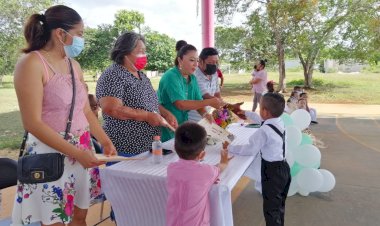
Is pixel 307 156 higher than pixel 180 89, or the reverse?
pixel 180 89

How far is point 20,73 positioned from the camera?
140cm

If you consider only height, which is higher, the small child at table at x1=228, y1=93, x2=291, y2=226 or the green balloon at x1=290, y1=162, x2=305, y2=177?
the small child at table at x1=228, y1=93, x2=291, y2=226

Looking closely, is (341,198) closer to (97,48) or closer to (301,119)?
(301,119)

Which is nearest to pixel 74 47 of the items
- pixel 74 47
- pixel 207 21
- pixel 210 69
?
pixel 74 47

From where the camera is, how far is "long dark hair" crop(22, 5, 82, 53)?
58.8 inches

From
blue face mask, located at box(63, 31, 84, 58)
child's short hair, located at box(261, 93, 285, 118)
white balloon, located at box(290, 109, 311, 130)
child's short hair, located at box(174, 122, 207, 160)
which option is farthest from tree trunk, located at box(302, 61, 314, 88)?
blue face mask, located at box(63, 31, 84, 58)

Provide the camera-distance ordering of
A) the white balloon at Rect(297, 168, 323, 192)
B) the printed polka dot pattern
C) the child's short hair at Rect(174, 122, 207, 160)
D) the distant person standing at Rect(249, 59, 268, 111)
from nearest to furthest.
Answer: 1. the child's short hair at Rect(174, 122, 207, 160)
2. the printed polka dot pattern
3. the white balloon at Rect(297, 168, 323, 192)
4. the distant person standing at Rect(249, 59, 268, 111)

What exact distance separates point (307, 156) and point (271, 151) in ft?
3.84

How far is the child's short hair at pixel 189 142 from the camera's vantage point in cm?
168

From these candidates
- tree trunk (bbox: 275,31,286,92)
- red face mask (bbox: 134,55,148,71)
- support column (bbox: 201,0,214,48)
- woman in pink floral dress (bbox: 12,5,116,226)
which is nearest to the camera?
woman in pink floral dress (bbox: 12,5,116,226)

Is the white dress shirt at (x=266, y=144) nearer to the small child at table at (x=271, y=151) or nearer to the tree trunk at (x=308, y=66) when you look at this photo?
the small child at table at (x=271, y=151)

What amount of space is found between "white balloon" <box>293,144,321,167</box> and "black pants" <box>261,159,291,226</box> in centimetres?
93

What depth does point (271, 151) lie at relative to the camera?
7.69ft

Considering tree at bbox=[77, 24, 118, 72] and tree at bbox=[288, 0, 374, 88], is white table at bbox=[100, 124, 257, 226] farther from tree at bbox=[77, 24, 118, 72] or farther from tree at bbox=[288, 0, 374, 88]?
tree at bbox=[77, 24, 118, 72]
